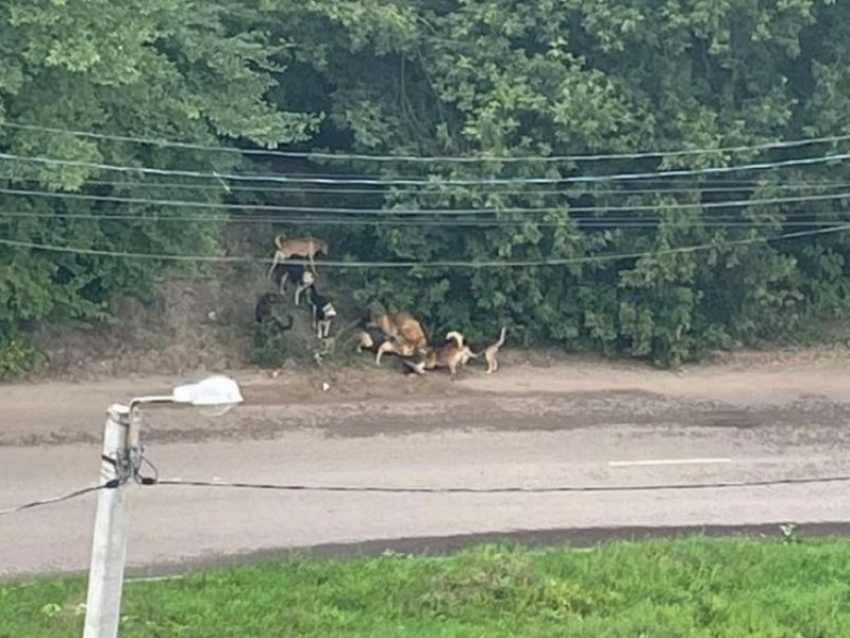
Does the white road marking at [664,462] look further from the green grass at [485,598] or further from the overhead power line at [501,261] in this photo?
the overhead power line at [501,261]

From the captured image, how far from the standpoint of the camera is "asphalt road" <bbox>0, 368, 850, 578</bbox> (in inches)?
478

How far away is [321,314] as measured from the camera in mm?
18391

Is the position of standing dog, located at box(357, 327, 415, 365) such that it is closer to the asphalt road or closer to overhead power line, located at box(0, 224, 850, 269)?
overhead power line, located at box(0, 224, 850, 269)

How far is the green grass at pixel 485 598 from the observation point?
32.5 feet

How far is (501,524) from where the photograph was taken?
1270cm

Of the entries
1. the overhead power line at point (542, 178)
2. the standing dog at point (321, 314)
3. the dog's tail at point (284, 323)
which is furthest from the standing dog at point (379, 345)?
the overhead power line at point (542, 178)

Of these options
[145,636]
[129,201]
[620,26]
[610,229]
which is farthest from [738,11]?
[145,636]

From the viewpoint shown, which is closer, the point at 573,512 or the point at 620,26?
the point at 573,512

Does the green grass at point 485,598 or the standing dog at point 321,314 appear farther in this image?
the standing dog at point 321,314

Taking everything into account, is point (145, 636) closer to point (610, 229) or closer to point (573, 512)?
point (573, 512)

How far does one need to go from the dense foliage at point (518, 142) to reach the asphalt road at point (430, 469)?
1.84 meters

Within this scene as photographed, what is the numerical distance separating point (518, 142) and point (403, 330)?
296 cm

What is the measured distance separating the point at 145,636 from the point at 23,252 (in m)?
7.98

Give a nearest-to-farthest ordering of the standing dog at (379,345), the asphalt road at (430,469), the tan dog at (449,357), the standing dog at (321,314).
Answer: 1. the asphalt road at (430,469)
2. the tan dog at (449,357)
3. the standing dog at (379,345)
4. the standing dog at (321,314)
